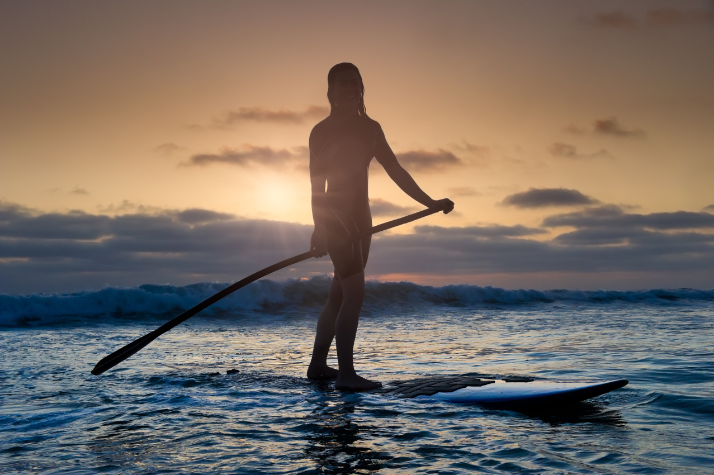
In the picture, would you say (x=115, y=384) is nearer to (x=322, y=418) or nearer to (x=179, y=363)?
(x=179, y=363)

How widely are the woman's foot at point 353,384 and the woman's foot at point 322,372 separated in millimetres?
498

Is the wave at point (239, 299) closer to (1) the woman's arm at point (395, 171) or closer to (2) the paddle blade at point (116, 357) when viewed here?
(2) the paddle blade at point (116, 357)

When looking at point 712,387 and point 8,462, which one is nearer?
point 8,462

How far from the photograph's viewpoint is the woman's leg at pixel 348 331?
438cm

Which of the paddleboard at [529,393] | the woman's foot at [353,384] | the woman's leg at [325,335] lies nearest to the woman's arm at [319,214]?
the woman's leg at [325,335]

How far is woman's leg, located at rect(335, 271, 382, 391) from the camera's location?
14.4 ft

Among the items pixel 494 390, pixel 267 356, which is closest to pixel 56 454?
pixel 494 390

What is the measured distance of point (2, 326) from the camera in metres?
12.9

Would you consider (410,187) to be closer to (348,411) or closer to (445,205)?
(445,205)

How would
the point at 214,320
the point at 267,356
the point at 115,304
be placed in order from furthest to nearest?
the point at 115,304
the point at 214,320
the point at 267,356

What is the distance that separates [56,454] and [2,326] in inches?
480

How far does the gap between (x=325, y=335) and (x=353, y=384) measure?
680 mm

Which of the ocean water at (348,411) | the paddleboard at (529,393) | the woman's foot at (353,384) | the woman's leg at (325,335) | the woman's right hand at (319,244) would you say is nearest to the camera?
the ocean water at (348,411)

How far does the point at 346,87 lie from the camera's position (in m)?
4.53
